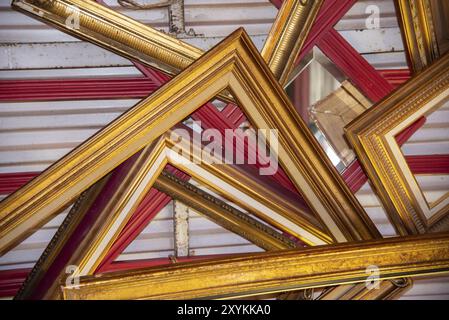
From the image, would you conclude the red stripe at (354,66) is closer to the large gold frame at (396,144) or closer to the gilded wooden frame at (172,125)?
the large gold frame at (396,144)

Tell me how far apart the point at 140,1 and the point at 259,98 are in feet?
2.44

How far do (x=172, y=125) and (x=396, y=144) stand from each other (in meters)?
1.00

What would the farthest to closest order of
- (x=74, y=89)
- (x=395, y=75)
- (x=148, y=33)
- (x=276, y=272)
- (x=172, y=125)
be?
(x=395, y=75), (x=74, y=89), (x=148, y=33), (x=172, y=125), (x=276, y=272)

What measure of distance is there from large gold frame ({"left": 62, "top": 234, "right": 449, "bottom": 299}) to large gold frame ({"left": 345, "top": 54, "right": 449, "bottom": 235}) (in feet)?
0.97

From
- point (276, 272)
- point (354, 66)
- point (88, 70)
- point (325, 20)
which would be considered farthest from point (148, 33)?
point (276, 272)

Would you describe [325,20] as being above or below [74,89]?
above

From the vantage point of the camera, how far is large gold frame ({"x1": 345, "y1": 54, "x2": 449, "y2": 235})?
87.8 inches

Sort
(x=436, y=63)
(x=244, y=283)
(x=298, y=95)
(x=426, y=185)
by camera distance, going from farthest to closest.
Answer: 1. (x=426, y=185)
2. (x=298, y=95)
3. (x=436, y=63)
4. (x=244, y=283)

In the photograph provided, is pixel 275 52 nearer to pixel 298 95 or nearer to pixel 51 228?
Result: pixel 298 95

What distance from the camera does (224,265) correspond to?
1913mm

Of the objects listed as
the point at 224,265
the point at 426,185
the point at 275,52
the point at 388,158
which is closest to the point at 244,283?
the point at 224,265

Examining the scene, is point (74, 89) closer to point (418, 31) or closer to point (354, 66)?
point (354, 66)

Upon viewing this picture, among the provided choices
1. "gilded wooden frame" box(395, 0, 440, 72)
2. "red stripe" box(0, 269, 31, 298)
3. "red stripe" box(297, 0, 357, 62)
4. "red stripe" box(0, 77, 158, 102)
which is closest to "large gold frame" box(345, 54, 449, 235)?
"gilded wooden frame" box(395, 0, 440, 72)

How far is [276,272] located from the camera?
1910 millimetres
